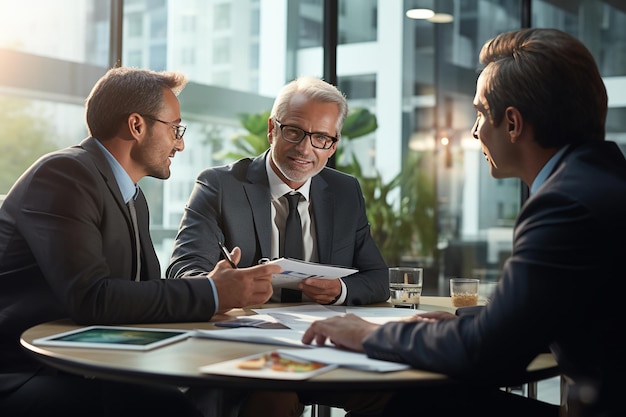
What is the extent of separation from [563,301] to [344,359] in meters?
0.46

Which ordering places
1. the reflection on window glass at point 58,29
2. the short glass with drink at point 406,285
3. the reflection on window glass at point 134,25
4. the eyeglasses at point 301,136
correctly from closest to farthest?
1. the short glass with drink at point 406,285
2. the eyeglasses at point 301,136
3. the reflection on window glass at point 58,29
4. the reflection on window glass at point 134,25

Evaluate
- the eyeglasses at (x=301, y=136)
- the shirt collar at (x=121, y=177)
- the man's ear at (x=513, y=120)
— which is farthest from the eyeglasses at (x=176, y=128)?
the man's ear at (x=513, y=120)

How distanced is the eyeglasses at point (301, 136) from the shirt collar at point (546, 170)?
4.37 feet

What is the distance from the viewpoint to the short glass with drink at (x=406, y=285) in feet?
8.68

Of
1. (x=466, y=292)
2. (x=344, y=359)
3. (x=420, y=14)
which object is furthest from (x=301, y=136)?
(x=420, y=14)

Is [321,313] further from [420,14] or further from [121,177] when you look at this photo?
[420,14]

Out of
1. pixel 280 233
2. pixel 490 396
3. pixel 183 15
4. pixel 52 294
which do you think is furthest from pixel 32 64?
pixel 490 396

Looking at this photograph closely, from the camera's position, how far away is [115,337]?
183 centimetres

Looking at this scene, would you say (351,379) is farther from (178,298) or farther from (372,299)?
(372,299)

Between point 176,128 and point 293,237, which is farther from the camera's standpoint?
point 293,237

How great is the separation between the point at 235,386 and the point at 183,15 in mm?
Result: 3216

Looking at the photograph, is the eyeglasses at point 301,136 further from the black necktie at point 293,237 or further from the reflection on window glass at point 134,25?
the reflection on window glass at point 134,25

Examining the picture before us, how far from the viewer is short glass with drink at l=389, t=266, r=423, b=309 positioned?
265cm

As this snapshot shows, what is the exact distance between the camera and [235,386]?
1.47 meters
